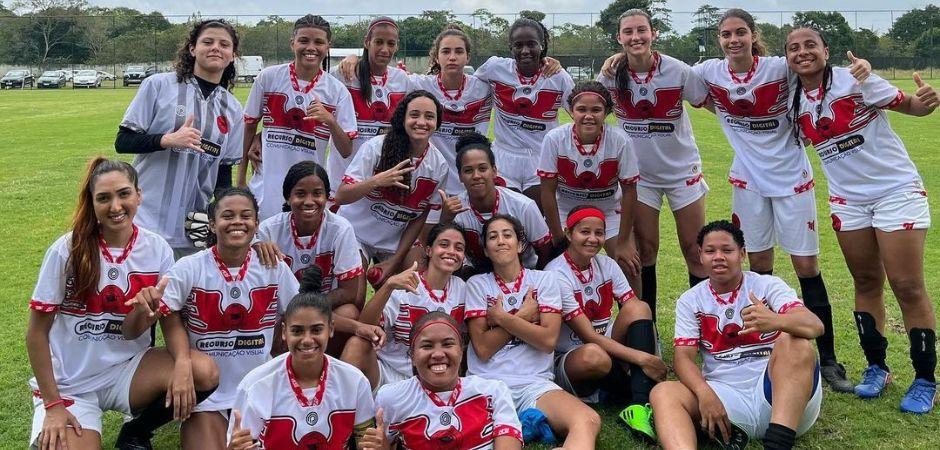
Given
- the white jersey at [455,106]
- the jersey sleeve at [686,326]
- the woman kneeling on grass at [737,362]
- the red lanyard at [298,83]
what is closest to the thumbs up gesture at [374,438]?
the woman kneeling on grass at [737,362]

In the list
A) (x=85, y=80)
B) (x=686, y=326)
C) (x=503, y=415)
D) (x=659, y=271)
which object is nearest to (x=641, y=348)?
(x=686, y=326)

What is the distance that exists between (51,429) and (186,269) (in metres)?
0.85

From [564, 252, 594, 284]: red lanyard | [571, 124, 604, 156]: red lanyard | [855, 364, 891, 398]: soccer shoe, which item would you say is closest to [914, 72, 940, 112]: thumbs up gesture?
[855, 364, 891, 398]: soccer shoe

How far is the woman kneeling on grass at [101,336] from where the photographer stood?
11.3ft

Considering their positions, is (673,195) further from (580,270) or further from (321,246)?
(321,246)

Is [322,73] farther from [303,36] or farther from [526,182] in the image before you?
[526,182]

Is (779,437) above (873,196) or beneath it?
beneath

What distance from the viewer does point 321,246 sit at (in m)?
4.32

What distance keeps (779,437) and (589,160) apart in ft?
7.13

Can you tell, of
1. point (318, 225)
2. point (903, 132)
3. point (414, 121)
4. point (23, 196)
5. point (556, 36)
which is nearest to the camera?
point (318, 225)

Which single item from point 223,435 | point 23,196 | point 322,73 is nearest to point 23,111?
point 23,196

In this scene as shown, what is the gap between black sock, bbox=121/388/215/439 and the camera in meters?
3.66

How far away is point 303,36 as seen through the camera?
5.15 metres

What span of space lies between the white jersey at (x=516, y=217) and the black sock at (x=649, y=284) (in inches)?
39.0
